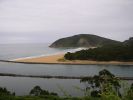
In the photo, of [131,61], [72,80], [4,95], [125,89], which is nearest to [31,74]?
[72,80]

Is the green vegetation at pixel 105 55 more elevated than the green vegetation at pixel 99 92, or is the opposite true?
the green vegetation at pixel 105 55

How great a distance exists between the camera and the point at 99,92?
89.0 ft

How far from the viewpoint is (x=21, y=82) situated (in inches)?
2012

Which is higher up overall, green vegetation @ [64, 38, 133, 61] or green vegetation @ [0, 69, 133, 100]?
green vegetation @ [64, 38, 133, 61]

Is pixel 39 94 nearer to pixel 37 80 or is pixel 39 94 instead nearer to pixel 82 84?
pixel 82 84

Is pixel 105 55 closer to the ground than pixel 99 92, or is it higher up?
higher up

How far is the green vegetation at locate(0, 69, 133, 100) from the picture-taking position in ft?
19.5

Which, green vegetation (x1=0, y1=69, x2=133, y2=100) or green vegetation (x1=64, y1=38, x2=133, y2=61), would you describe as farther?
green vegetation (x1=64, y1=38, x2=133, y2=61)

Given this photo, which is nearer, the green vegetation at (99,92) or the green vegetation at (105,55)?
the green vegetation at (99,92)

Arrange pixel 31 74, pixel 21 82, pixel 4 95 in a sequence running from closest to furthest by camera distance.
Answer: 1. pixel 4 95
2. pixel 21 82
3. pixel 31 74

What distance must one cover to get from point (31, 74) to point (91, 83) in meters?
21.8

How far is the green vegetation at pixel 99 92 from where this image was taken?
234 inches

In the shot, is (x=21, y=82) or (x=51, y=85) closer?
(x=51, y=85)

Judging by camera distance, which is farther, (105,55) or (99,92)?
(105,55)
